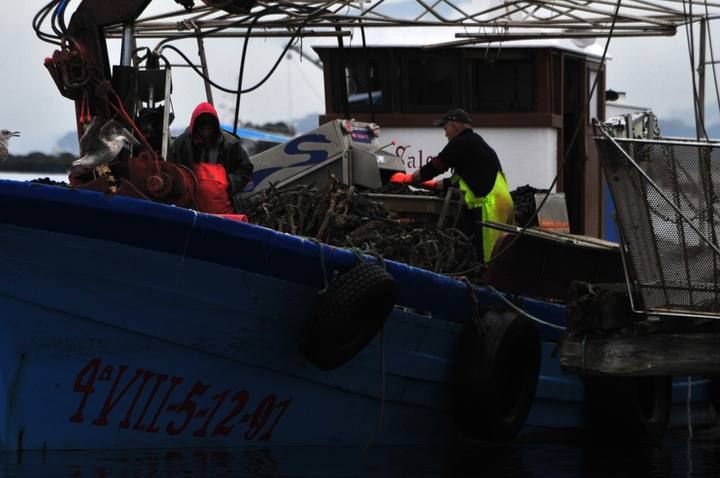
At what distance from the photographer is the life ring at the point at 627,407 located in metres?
10.2

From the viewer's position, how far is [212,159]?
860 cm

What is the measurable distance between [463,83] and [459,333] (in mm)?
3773

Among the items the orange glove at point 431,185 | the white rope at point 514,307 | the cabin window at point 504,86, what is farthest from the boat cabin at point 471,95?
the white rope at point 514,307

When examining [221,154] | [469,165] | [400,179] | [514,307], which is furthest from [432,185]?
[221,154]

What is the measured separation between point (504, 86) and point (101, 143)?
5.26 meters

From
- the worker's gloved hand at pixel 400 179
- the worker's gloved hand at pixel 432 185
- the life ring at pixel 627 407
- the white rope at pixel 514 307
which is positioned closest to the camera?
the white rope at pixel 514 307

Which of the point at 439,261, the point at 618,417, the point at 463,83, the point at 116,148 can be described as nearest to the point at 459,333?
the point at 439,261

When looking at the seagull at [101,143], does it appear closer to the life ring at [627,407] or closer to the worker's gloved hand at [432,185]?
the worker's gloved hand at [432,185]

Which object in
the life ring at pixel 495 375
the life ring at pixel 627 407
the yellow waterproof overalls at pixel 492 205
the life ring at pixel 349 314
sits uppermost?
the yellow waterproof overalls at pixel 492 205

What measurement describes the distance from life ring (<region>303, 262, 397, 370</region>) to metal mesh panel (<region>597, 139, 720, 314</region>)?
130cm

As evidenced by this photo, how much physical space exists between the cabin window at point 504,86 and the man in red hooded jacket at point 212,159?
12.5 feet

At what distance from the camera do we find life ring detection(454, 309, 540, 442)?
880 centimetres

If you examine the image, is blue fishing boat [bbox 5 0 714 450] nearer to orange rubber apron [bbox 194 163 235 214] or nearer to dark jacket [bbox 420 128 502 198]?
orange rubber apron [bbox 194 163 235 214]

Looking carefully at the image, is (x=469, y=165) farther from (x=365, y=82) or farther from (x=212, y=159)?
(x=365, y=82)
